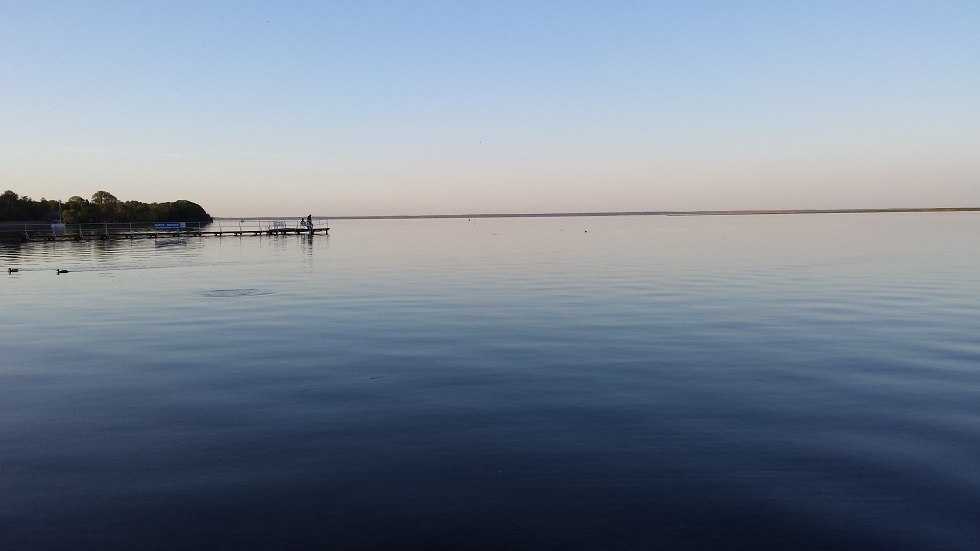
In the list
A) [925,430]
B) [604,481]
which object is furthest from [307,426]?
[925,430]

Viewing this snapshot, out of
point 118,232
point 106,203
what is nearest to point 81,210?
point 106,203

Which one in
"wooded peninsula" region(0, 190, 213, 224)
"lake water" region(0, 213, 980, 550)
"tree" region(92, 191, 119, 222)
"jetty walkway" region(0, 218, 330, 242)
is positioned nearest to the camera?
"lake water" region(0, 213, 980, 550)

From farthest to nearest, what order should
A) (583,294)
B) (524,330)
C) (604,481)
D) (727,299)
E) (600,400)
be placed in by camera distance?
(583,294) < (727,299) < (524,330) < (600,400) < (604,481)

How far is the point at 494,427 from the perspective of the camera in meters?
10.9

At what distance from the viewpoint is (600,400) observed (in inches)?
492

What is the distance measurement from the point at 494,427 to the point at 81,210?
166 meters

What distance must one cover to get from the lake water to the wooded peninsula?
14395cm

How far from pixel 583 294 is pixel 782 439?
20.1 metres

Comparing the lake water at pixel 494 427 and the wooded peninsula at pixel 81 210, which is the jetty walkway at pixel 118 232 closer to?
the wooded peninsula at pixel 81 210

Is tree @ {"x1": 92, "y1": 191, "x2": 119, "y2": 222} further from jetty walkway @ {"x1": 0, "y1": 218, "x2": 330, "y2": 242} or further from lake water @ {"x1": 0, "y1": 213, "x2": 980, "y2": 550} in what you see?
lake water @ {"x1": 0, "y1": 213, "x2": 980, "y2": 550}

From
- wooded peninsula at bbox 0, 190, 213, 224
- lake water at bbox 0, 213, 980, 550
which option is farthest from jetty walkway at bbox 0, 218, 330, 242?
lake water at bbox 0, 213, 980, 550

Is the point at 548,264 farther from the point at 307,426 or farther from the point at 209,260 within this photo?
the point at 307,426

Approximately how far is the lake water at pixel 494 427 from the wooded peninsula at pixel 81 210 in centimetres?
14395

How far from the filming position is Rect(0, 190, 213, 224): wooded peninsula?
14425cm
